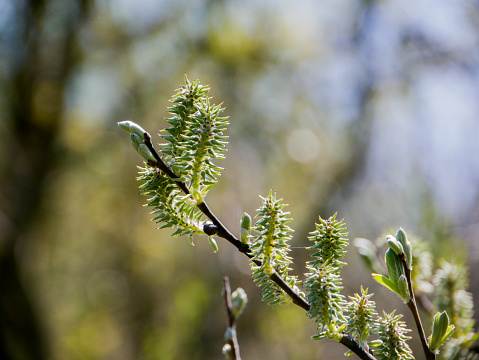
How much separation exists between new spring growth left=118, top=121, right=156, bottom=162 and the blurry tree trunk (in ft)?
7.94

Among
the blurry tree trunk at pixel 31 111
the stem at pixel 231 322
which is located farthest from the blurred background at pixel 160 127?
the stem at pixel 231 322

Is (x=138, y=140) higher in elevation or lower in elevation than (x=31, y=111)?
lower

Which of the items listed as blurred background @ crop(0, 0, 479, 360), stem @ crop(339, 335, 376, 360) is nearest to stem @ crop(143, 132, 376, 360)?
stem @ crop(339, 335, 376, 360)

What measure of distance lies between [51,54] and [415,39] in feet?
7.67

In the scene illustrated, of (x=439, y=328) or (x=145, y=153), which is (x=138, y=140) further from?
(x=439, y=328)

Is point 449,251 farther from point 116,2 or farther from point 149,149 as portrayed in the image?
point 116,2

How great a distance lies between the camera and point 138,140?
0.24 m

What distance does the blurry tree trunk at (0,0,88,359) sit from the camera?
8.21ft

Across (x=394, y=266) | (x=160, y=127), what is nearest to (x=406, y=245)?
(x=394, y=266)

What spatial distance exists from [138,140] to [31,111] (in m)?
2.72

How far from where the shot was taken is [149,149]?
0.78 ft

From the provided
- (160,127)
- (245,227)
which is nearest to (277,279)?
(245,227)

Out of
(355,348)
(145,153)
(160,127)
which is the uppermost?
(160,127)

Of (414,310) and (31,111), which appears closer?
(414,310)
